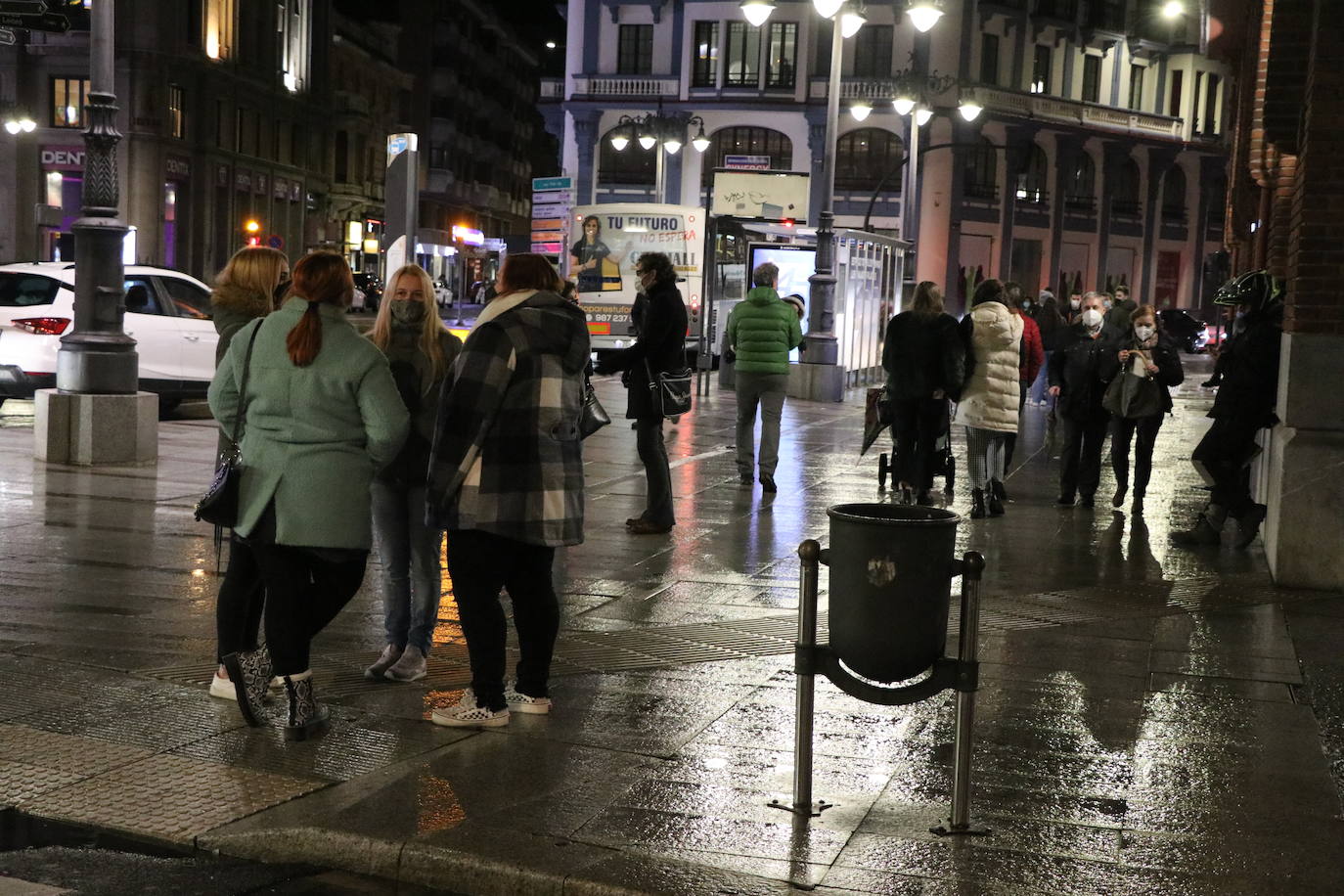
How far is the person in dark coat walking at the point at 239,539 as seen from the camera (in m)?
6.16

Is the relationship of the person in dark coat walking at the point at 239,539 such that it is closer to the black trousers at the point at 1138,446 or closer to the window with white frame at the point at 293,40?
the black trousers at the point at 1138,446

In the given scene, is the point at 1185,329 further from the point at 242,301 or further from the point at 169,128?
the point at 242,301

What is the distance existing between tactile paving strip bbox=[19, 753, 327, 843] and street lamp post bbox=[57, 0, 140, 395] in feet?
27.6

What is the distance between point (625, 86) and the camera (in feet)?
195

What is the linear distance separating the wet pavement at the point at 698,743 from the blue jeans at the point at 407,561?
25 cm

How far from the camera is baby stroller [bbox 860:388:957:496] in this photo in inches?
508

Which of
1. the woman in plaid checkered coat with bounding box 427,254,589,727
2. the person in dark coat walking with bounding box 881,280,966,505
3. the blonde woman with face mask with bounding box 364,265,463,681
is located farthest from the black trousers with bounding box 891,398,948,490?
the woman in plaid checkered coat with bounding box 427,254,589,727

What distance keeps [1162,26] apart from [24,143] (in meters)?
42.4

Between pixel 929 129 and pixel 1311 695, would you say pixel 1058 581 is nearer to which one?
pixel 1311 695

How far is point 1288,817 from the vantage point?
207 inches

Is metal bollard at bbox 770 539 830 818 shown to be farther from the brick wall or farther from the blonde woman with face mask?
the brick wall

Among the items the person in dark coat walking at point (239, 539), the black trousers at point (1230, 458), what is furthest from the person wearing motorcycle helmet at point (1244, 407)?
the person in dark coat walking at point (239, 539)

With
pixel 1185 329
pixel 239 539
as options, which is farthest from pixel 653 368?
pixel 1185 329

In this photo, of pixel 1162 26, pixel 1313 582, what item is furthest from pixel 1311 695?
pixel 1162 26
